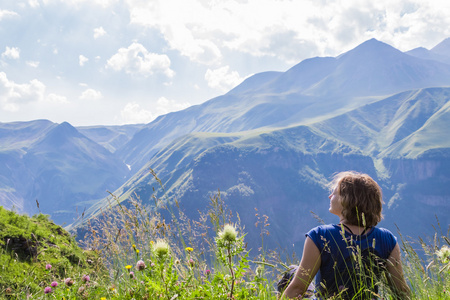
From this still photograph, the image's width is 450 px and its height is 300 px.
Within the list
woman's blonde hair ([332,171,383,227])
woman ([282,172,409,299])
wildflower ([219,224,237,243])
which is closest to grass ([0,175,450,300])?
wildflower ([219,224,237,243])

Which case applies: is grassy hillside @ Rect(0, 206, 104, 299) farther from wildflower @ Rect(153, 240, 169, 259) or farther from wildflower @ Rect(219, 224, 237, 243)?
wildflower @ Rect(219, 224, 237, 243)

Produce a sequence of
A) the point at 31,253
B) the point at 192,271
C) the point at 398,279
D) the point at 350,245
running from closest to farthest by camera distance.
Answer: the point at 192,271
the point at 398,279
the point at 350,245
the point at 31,253

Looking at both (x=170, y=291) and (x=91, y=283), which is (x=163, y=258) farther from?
(x=91, y=283)

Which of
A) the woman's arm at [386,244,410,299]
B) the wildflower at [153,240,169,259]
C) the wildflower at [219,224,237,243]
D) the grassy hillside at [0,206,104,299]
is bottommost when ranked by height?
the grassy hillside at [0,206,104,299]

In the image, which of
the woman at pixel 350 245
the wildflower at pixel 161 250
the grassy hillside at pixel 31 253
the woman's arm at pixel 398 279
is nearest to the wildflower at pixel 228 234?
the wildflower at pixel 161 250

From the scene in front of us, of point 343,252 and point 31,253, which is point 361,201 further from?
point 31,253

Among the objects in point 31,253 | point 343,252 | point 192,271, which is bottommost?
point 31,253

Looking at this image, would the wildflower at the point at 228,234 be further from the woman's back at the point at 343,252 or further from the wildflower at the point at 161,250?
the woman's back at the point at 343,252

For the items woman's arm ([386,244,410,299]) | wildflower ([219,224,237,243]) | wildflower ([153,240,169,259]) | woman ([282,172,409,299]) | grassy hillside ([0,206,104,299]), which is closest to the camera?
wildflower ([219,224,237,243])

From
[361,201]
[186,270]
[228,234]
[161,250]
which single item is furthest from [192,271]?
[361,201]

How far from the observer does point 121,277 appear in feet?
9.24

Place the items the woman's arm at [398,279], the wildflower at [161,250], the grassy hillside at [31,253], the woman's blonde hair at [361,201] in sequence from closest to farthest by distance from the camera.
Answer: the wildflower at [161,250], the woman's arm at [398,279], the woman's blonde hair at [361,201], the grassy hillside at [31,253]

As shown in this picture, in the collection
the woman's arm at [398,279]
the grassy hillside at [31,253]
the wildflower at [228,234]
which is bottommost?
the grassy hillside at [31,253]

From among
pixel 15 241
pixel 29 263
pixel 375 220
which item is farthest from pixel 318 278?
pixel 15 241
